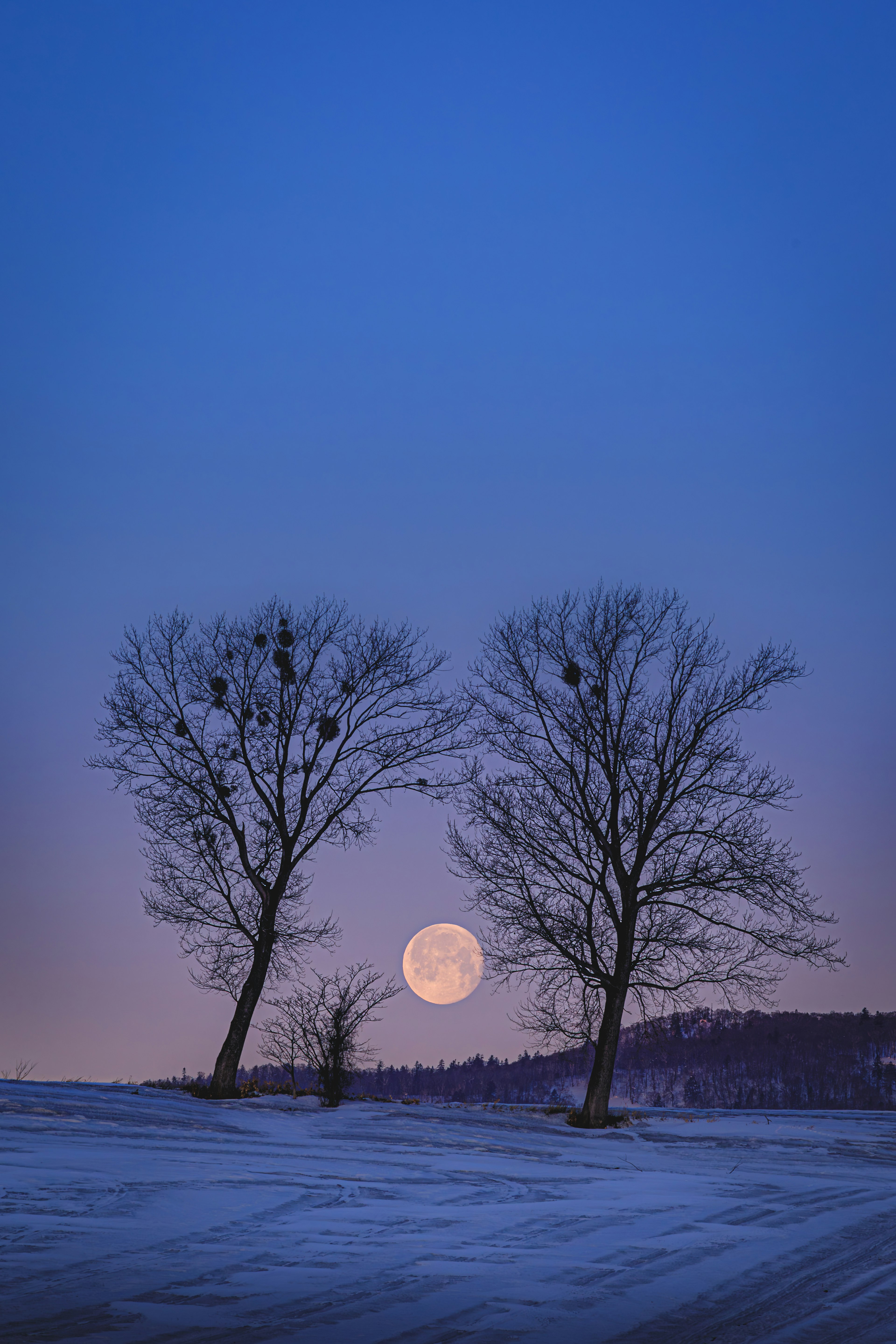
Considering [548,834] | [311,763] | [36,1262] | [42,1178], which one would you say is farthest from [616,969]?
[36,1262]

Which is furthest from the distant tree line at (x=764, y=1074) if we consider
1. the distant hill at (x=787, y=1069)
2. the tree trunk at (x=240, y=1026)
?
the tree trunk at (x=240, y=1026)

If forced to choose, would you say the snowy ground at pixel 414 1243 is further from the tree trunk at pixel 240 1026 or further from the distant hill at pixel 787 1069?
the distant hill at pixel 787 1069

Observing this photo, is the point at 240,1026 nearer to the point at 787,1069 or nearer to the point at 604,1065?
the point at 604,1065

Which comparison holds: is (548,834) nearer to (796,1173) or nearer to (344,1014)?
(344,1014)

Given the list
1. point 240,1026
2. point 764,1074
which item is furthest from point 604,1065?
point 764,1074

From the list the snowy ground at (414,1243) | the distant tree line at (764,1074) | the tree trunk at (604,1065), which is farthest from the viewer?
the distant tree line at (764,1074)

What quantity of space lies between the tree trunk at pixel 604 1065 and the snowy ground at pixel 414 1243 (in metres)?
5.38

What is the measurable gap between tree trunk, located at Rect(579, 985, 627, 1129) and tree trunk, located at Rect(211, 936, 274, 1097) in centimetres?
570

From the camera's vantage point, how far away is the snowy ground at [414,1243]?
10.2ft

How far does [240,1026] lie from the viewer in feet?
48.2

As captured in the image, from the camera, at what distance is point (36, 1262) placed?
3506 millimetres

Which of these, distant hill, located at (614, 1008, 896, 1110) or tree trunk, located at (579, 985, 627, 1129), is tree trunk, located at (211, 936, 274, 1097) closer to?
tree trunk, located at (579, 985, 627, 1129)

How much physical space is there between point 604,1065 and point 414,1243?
1134 centimetres

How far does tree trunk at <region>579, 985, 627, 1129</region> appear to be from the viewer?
13.9 metres
